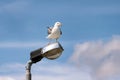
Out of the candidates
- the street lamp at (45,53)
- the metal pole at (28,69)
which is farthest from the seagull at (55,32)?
the metal pole at (28,69)

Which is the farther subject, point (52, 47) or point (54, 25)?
point (54, 25)

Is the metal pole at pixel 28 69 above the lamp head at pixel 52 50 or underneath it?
underneath

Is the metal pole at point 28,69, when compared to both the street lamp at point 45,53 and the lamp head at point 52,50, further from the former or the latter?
the lamp head at point 52,50

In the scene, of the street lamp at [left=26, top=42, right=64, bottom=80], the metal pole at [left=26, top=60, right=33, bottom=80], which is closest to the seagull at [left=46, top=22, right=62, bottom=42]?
the street lamp at [left=26, top=42, right=64, bottom=80]

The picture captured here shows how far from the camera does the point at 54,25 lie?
23.7 feet

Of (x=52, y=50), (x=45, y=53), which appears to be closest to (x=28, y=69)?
(x=45, y=53)

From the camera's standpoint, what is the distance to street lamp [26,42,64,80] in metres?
6.58

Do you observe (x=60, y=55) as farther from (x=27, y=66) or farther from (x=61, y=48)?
(x=27, y=66)

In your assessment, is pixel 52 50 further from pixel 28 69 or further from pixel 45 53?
pixel 28 69

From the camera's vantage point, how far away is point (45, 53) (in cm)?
674

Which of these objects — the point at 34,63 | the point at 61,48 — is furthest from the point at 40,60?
the point at 61,48

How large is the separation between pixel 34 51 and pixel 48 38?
0.43 m

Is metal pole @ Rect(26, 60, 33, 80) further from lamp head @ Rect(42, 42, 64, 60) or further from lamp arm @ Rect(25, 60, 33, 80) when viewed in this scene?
lamp head @ Rect(42, 42, 64, 60)

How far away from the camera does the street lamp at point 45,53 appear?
658 cm
